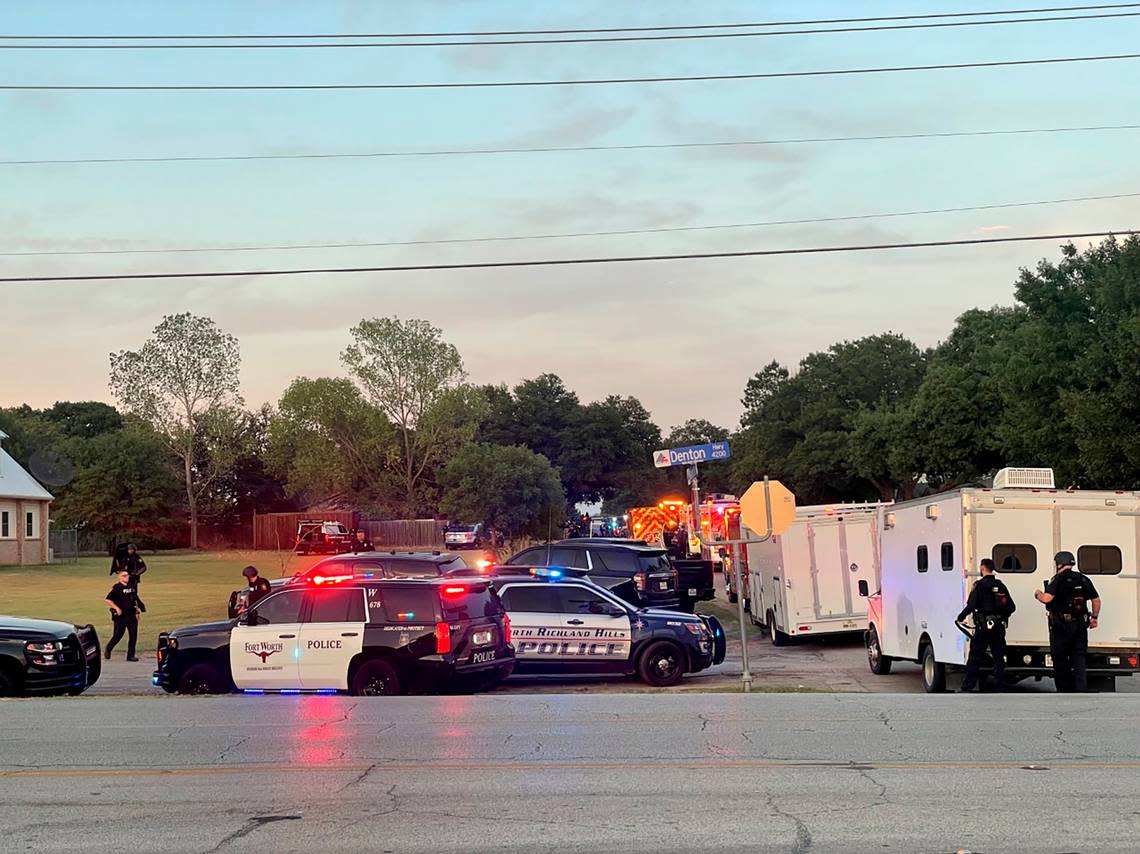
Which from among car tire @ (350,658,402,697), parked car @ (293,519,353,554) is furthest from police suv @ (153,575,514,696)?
parked car @ (293,519,353,554)

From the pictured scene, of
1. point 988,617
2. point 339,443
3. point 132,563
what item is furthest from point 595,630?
point 339,443

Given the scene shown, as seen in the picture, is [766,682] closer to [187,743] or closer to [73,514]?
[187,743]

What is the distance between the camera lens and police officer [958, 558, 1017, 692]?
15344mm

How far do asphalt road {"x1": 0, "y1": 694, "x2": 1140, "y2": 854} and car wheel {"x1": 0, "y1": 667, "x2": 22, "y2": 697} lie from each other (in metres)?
3.23

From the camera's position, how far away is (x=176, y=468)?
3452 inches

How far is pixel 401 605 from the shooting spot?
53.7ft

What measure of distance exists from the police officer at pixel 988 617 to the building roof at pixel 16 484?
50065mm

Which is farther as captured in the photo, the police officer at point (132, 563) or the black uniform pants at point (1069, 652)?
the police officer at point (132, 563)

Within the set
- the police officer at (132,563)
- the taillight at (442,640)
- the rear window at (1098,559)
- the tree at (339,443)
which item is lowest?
the taillight at (442,640)

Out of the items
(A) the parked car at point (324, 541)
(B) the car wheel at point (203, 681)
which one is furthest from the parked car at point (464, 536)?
(B) the car wheel at point (203, 681)

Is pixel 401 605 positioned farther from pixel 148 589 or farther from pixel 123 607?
pixel 148 589

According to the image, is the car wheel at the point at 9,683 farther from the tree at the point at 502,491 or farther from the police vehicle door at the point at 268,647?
the tree at the point at 502,491

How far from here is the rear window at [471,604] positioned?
A: 16.4 metres

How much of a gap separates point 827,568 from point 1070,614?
8.18 metres
